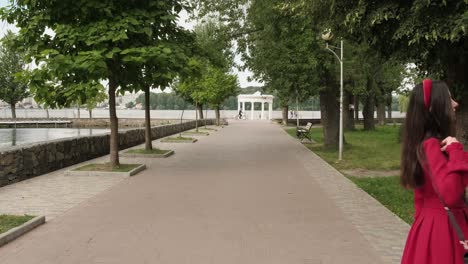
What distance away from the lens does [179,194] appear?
10.3 metres

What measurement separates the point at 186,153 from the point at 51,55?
27.0 ft

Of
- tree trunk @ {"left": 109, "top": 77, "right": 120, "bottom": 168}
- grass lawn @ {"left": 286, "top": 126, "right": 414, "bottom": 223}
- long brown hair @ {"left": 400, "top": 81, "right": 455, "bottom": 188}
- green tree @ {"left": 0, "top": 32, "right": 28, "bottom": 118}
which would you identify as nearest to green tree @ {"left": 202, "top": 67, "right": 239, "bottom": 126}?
grass lawn @ {"left": 286, "top": 126, "right": 414, "bottom": 223}

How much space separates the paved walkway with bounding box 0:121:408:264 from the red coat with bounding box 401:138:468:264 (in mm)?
2972

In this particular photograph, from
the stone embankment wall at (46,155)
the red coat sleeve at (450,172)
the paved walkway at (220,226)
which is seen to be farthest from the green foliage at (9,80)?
the red coat sleeve at (450,172)

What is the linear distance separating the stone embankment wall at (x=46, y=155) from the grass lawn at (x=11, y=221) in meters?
3.74

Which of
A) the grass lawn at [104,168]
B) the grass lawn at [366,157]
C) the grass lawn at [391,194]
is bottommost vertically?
the grass lawn at [366,157]

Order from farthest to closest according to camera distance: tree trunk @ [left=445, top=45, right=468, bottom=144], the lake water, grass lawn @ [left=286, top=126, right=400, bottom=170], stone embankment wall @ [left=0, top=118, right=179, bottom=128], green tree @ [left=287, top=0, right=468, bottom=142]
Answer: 1. stone embankment wall @ [left=0, top=118, right=179, bottom=128]
2. the lake water
3. grass lawn @ [left=286, top=126, right=400, bottom=170]
4. tree trunk @ [left=445, top=45, right=468, bottom=144]
5. green tree @ [left=287, top=0, right=468, bottom=142]

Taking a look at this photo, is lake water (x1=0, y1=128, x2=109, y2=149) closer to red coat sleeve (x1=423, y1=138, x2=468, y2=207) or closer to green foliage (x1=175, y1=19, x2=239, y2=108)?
green foliage (x1=175, y1=19, x2=239, y2=108)

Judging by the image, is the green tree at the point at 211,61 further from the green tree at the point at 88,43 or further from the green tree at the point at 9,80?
the green tree at the point at 9,80

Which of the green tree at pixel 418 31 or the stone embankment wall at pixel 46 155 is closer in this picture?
the green tree at pixel 418 31

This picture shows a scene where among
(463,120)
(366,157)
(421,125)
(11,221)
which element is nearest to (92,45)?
(11,221)

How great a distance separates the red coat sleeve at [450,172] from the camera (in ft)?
8.84

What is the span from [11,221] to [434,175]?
6.11 m

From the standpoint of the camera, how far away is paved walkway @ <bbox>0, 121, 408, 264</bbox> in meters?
6.04
